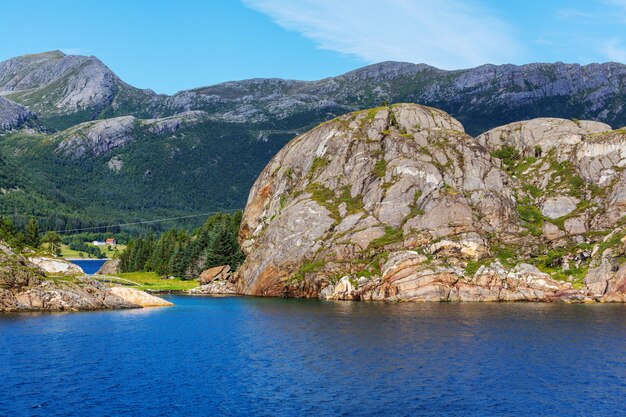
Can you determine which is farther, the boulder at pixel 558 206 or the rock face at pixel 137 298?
the boulder at pixel 558 206

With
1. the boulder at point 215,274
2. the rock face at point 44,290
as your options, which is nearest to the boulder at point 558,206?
the boulder at point 215,274

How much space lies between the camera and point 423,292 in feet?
415

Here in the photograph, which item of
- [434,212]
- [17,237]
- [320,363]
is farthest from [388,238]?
[17,237]

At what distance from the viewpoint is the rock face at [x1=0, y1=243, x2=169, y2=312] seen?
359 feet

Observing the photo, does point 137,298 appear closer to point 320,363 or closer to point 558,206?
point 320,363

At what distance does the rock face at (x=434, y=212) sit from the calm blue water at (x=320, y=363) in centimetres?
2082

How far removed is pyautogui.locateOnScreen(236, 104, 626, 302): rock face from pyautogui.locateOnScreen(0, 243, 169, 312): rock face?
136 feet

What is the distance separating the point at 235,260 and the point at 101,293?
54.3 m

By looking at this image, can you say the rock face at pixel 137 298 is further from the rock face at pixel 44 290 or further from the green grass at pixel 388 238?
the green grass at pixel 388 238

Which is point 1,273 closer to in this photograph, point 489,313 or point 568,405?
point 489,313

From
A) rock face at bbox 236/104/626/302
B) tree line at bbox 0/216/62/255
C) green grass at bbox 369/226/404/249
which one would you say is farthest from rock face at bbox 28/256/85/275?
green grass at bbox 369/226/404/249

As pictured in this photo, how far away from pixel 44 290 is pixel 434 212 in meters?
84.8

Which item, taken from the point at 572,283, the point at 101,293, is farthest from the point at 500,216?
the point at 101,293

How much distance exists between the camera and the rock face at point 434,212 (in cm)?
12812
